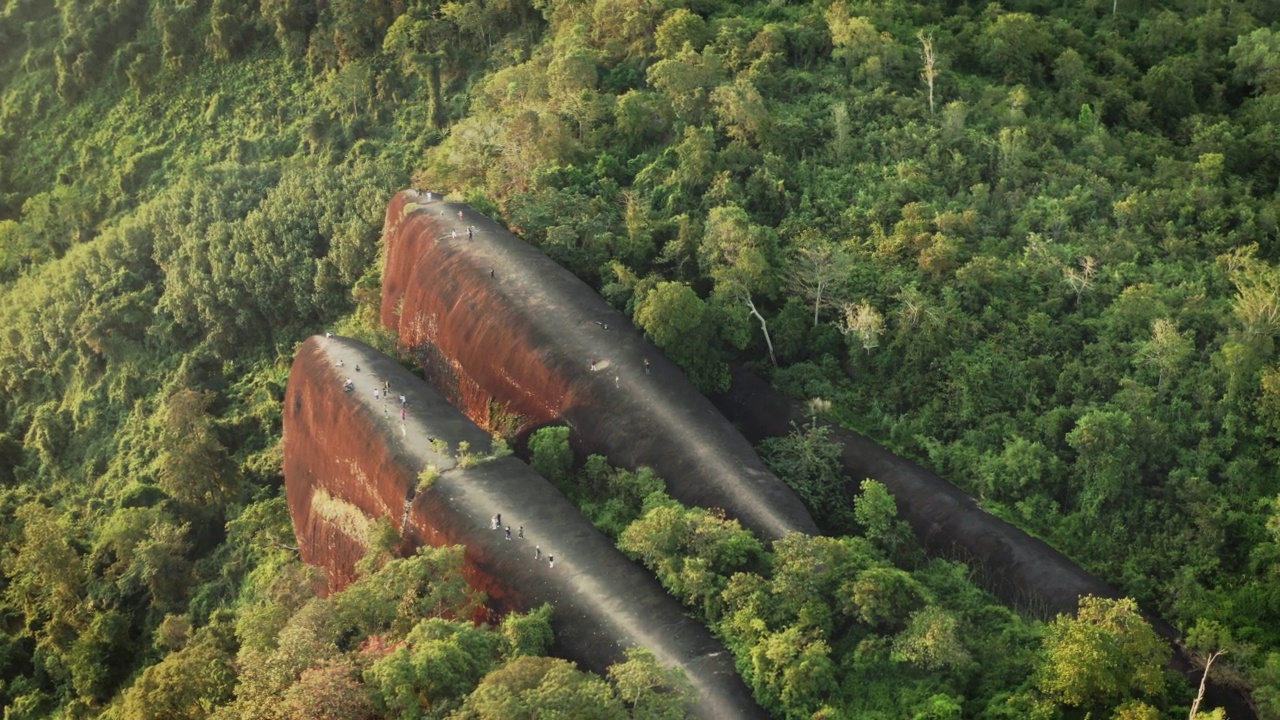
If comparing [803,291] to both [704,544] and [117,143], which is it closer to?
[704,544]

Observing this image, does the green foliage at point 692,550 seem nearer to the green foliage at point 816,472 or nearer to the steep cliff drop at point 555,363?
the steep cliff drop at point 555,363

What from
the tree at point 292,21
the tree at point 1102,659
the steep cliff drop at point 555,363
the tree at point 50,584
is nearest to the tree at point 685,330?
Result: the steep cliff drop at point 555,363

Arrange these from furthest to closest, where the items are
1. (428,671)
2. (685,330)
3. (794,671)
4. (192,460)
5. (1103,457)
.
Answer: (192,460) < (685,330) < (1103,457) < (794,671) < (428,671)

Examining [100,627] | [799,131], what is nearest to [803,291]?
[799,131]

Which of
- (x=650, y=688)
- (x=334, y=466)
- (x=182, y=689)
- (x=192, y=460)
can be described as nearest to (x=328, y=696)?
(x=182, y=689)

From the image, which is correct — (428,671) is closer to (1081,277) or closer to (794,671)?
(794,671)

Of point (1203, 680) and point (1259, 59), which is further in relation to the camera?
point (1259, 59)
